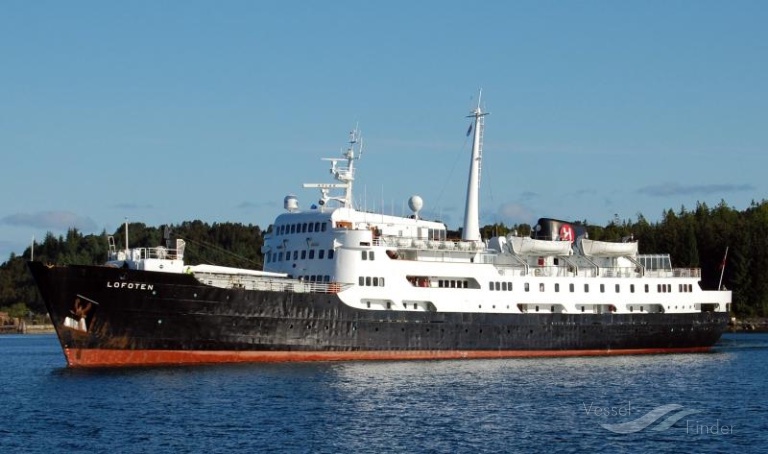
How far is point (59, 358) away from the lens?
56.1 metres

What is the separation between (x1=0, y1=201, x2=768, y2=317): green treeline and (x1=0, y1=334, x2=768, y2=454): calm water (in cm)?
4489

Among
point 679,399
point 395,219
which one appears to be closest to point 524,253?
point 395,219

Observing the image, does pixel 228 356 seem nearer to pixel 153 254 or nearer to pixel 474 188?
pixel 153 254

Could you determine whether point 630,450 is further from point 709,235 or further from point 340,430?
point 709,235

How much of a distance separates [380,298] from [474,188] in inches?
441

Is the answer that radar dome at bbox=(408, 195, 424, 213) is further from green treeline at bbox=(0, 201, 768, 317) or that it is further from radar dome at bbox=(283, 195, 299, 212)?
green treeline at bbox=(0, 201, 768, 317)

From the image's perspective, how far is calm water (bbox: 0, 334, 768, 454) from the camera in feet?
95.5

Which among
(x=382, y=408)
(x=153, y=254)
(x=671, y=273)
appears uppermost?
(x=671, y=273)

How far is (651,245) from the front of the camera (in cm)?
10788

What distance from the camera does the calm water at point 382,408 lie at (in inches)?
1146

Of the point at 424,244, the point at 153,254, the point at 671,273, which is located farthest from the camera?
A: the point at 671,273

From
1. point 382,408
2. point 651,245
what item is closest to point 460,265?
point 382,408

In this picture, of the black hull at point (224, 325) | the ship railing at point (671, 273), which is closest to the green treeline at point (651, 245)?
the ship railing at point (671, 273)

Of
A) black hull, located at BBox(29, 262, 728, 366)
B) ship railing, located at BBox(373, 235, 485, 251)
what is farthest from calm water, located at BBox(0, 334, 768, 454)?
ship railing, located at BBox(373, 235, 485, 251)
